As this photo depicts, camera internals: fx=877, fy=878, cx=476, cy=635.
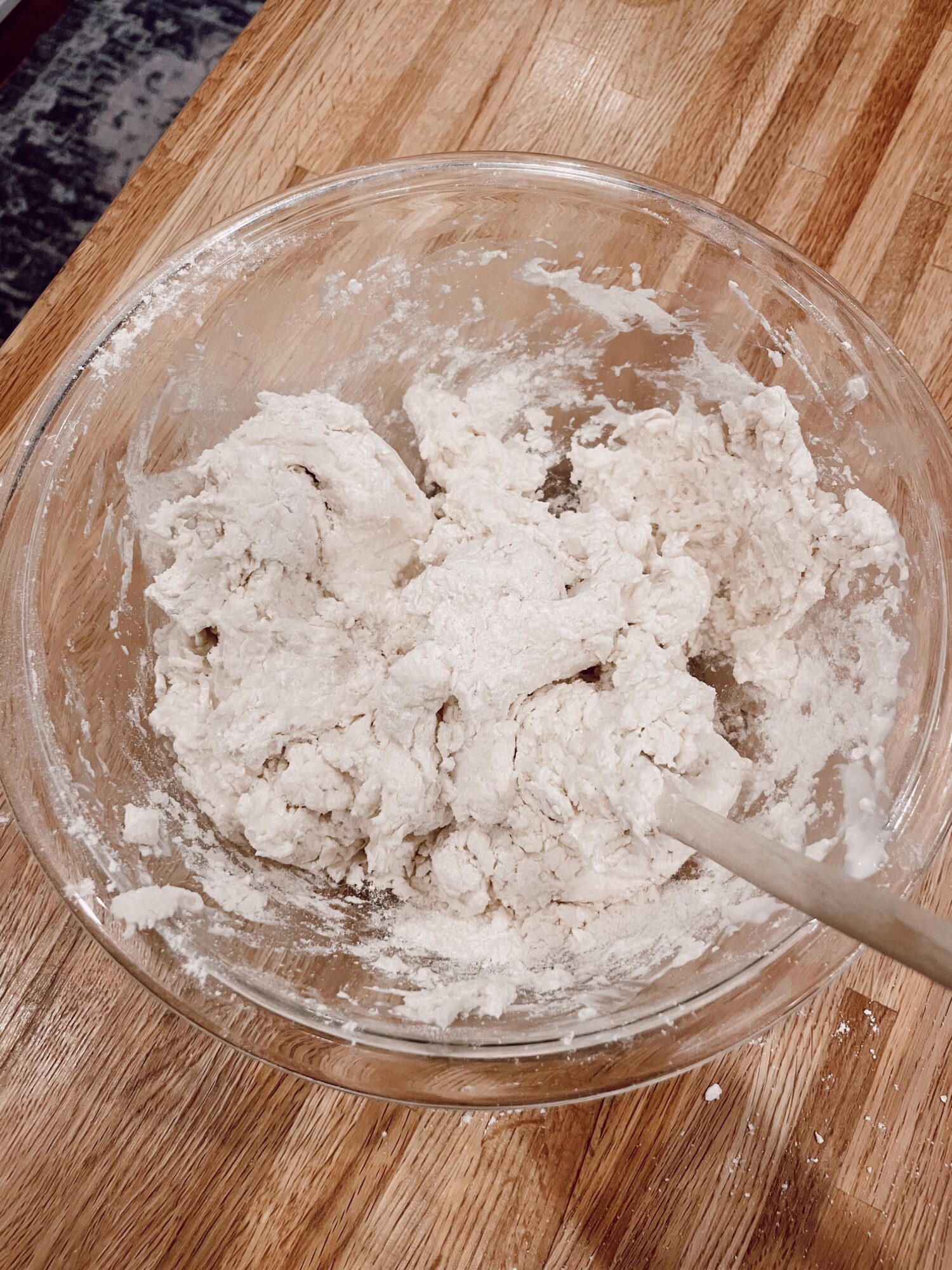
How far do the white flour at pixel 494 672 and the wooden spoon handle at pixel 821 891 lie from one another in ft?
0.26

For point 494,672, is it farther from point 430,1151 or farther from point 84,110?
point 84,110

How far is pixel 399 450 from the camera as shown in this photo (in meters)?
1.45

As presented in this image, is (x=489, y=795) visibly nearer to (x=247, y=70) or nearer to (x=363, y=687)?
(x=363, y=687)

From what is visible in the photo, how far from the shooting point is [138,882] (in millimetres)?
1116

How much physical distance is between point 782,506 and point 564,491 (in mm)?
358

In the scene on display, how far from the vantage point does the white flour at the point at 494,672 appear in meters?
1.16

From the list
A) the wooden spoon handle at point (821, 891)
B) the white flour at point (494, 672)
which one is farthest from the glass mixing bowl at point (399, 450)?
the wooden spoon handle at point (821, 891)

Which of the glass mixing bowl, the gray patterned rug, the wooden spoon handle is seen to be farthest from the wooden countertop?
the gray patterned rug

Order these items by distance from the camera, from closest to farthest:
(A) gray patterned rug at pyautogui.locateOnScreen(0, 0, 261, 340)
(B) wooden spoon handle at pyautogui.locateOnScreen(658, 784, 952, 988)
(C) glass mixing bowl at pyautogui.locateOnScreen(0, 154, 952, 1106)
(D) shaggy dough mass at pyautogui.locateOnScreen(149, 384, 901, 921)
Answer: (B) wooden spoon handle at pyautogui.locateOnScreen(658, 784, 952, 988) → (C) glass mixing bowl at pyautogui.locateOnScreen(0, 154, 952, 1106) → (D) shaggy dough mass at pyautogui.locateOnScreen(149, 384, 901, 921) → (A) gray patterned rug at pyautogui.locateOnScreen(0, 0, 261, 340)

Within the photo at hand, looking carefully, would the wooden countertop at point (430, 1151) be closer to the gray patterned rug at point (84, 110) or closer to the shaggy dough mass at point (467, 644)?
the shaggy dough mass at point (467, 644)

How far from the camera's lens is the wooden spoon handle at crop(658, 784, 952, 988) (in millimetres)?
789

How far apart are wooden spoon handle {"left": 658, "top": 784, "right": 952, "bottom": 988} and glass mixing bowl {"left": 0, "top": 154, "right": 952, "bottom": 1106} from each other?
171mm

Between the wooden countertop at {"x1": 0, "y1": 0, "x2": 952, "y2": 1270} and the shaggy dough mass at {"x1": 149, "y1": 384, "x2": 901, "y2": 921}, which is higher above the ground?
the shaggy dough mass at {"x1": 149, "y1": 384, "x2": 901, "y2": 921}

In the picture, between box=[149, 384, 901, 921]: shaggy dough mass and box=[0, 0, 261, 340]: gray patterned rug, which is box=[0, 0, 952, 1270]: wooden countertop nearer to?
box=[149, 384, 901, 921]: shaggy dough mass
